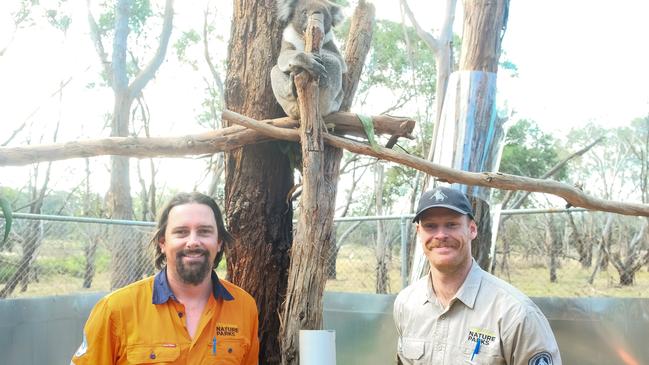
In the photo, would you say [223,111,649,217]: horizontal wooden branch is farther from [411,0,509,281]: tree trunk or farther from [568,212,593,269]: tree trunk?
[568,212,593,269]: tree trunk

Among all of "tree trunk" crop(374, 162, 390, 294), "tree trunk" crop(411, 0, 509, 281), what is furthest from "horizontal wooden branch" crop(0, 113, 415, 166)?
"tree trunk" crop(374, 162, 390, 294)

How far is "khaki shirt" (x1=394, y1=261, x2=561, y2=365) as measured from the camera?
2.20 m

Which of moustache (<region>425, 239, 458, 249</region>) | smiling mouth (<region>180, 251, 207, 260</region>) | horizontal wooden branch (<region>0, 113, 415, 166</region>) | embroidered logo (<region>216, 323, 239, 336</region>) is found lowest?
embroidered logo (<region>216, 323, 239, 336</region>)

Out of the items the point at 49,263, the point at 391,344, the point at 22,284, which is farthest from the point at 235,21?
the point at 49,263

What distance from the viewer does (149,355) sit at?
98.3 inches

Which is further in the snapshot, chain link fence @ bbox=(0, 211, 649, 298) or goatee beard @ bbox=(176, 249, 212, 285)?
chain link fence @ bbox=(0, 211, 649, 298)

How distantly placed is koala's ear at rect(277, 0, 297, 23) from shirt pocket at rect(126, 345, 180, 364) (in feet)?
7.26

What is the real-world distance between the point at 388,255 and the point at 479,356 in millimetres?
4835

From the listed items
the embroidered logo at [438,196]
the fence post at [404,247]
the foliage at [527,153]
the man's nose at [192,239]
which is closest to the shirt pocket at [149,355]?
the man's nose at [192,239]

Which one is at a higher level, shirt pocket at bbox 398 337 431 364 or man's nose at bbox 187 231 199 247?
man's nose at bbox 187 231 199 247

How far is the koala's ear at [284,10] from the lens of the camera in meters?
3.88

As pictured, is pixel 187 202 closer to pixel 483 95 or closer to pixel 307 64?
pixel 307 64

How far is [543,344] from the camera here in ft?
7.14

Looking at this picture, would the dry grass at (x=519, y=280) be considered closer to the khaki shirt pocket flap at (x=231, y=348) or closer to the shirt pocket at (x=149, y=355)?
the khaki shirt pocket flap at (x=231, y=348)
